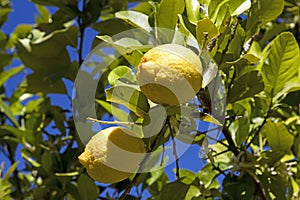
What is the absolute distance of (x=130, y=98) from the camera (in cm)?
85

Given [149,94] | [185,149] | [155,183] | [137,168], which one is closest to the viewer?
[149,94]

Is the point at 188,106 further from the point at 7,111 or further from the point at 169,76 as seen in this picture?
the point at 7,111

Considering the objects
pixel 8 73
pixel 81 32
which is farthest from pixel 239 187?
pixel 8 73

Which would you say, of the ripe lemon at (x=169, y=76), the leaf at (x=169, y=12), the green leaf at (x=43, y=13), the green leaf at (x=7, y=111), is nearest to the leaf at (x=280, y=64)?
the leaf at (x=169, y=12)

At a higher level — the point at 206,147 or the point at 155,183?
the point at 206,147

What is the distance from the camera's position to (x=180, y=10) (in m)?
0.90

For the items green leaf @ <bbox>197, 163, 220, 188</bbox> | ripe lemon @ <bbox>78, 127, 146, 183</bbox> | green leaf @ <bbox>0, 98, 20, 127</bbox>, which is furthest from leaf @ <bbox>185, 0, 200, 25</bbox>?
→ green leaf @ <bbox>0, 98, 20, 127</bbox>

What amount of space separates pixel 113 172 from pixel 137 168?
72mm

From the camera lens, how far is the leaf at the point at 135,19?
38.9 inches

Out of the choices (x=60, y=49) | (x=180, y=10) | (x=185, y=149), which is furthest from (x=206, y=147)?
(x=60, y=49)

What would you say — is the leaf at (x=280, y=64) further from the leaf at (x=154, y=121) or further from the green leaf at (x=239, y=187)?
the leaf at (x=154, y=121)

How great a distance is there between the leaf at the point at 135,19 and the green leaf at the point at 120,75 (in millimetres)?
116

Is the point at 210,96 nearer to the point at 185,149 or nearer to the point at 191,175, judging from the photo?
the point at 185,149

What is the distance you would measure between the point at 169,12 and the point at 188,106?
17 cm
